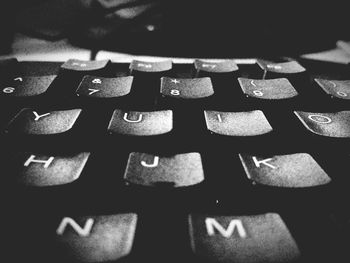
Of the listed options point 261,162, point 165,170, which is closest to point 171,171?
point 165,170

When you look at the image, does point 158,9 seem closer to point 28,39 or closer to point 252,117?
point 28,39

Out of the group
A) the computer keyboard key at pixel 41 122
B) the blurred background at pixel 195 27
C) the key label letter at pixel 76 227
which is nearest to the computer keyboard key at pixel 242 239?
the key label letter at pixel 76 227

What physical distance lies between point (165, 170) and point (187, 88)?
206mm

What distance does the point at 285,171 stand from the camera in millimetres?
430

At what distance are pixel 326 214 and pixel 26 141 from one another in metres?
0.39

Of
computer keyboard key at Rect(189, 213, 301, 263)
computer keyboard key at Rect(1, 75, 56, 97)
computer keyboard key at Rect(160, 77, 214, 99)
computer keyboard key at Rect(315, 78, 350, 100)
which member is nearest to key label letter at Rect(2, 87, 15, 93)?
→ computer keyboard key at Rect(1, 75, 56, 97)

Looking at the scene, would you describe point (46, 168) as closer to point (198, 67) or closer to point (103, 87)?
point (103, 87)

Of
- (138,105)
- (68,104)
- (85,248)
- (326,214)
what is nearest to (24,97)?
(68,104)

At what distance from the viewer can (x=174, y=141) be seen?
18.9 inches

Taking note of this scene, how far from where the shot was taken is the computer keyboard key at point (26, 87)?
0.55 meters

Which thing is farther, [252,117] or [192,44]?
[192,44]

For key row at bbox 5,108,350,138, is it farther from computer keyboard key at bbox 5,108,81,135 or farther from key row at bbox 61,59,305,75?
key row at bbox 61,59,305,75

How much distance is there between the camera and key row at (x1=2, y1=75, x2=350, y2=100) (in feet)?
1.82

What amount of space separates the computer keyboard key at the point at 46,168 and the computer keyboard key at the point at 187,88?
0.19 m
